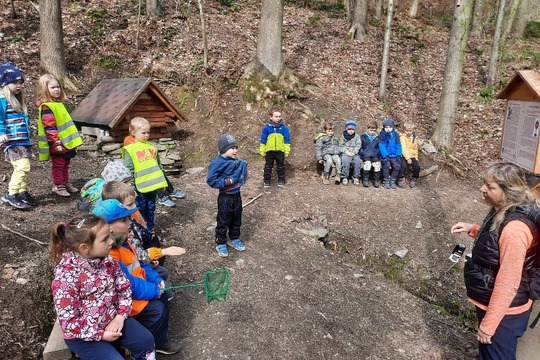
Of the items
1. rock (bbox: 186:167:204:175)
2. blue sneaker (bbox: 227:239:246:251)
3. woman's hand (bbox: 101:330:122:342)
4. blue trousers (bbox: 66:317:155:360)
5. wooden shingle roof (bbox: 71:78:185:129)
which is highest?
wooden shingle roof (bbox: 71:78:185:129)

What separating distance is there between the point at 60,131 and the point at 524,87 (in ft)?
20.4

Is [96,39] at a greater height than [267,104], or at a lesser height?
greater

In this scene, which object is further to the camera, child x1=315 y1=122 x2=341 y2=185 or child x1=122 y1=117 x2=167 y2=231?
child x1=315 y1=122 x2=341 y2=185

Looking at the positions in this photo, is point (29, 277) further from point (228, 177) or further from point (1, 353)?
point (228, 177)

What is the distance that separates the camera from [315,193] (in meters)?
7.64

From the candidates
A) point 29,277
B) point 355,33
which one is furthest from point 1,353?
point 355,33

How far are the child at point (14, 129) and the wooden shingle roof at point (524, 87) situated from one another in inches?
241

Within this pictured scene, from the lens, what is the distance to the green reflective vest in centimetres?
550

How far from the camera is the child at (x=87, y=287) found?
8.03ft

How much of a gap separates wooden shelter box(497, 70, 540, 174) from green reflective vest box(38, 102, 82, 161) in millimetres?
6029

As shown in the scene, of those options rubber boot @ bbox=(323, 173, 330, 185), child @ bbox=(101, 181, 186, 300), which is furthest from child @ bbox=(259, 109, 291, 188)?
child @ bbox=(101, 181, 186, 300)

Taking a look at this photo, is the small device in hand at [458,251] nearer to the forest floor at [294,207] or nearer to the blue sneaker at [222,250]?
the forest floor at [294,207]

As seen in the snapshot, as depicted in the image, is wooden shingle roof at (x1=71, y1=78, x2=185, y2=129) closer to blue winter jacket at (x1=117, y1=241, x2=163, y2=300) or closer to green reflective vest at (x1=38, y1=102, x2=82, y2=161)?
green reflective vest at (x1=38, y1=102, x2=82, y2=161)

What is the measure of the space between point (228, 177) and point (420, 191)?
517 centimetres
